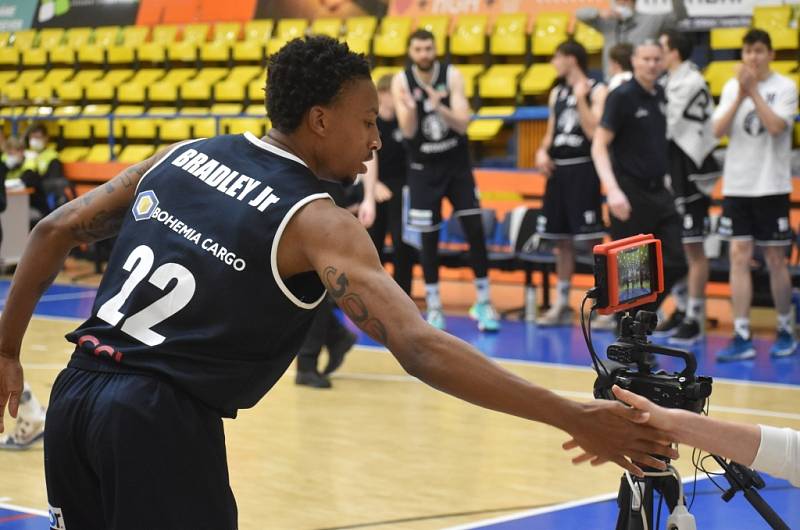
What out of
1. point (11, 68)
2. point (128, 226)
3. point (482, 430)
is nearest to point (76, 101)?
point (11, 68)

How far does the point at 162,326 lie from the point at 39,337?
23.6ft

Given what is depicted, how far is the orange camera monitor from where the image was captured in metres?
2.85

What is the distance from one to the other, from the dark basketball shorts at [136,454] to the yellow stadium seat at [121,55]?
18.2 meters

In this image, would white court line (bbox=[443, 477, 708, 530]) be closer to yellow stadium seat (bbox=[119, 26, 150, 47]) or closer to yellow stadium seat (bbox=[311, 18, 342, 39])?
yellow stadium seat (bbox=[311, 18, 342, 39])

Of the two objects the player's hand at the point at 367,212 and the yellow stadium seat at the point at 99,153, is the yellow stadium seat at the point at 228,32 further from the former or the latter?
the player's hand at the point at 367,212

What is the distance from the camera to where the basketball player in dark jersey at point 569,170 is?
9.59 meters

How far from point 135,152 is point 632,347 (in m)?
15.7

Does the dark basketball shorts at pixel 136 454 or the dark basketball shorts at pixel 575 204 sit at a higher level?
the dark basketball shorts at pixel 136 454

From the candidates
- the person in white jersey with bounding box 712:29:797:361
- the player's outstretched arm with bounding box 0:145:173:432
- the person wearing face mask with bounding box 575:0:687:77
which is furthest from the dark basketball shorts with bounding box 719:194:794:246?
the player's outstretched arm with bounding box 0:145:173:432

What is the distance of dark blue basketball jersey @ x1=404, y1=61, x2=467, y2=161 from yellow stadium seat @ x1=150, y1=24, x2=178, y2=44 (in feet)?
37.5

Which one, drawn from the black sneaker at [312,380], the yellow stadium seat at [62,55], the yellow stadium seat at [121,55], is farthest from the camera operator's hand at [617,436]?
the yellow stadium seat at [62,55]

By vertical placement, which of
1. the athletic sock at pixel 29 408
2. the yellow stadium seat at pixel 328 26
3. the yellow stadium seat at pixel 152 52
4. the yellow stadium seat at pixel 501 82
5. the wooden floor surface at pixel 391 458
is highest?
the yellow stadium seat at pixel 328 26

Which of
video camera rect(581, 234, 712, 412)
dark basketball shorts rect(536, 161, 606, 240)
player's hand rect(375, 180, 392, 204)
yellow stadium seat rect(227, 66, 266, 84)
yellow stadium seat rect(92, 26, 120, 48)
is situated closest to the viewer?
video camera rect(581, 234, 712, 412)

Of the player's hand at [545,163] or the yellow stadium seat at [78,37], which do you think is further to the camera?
the yellow stadium seat at [78,37]
